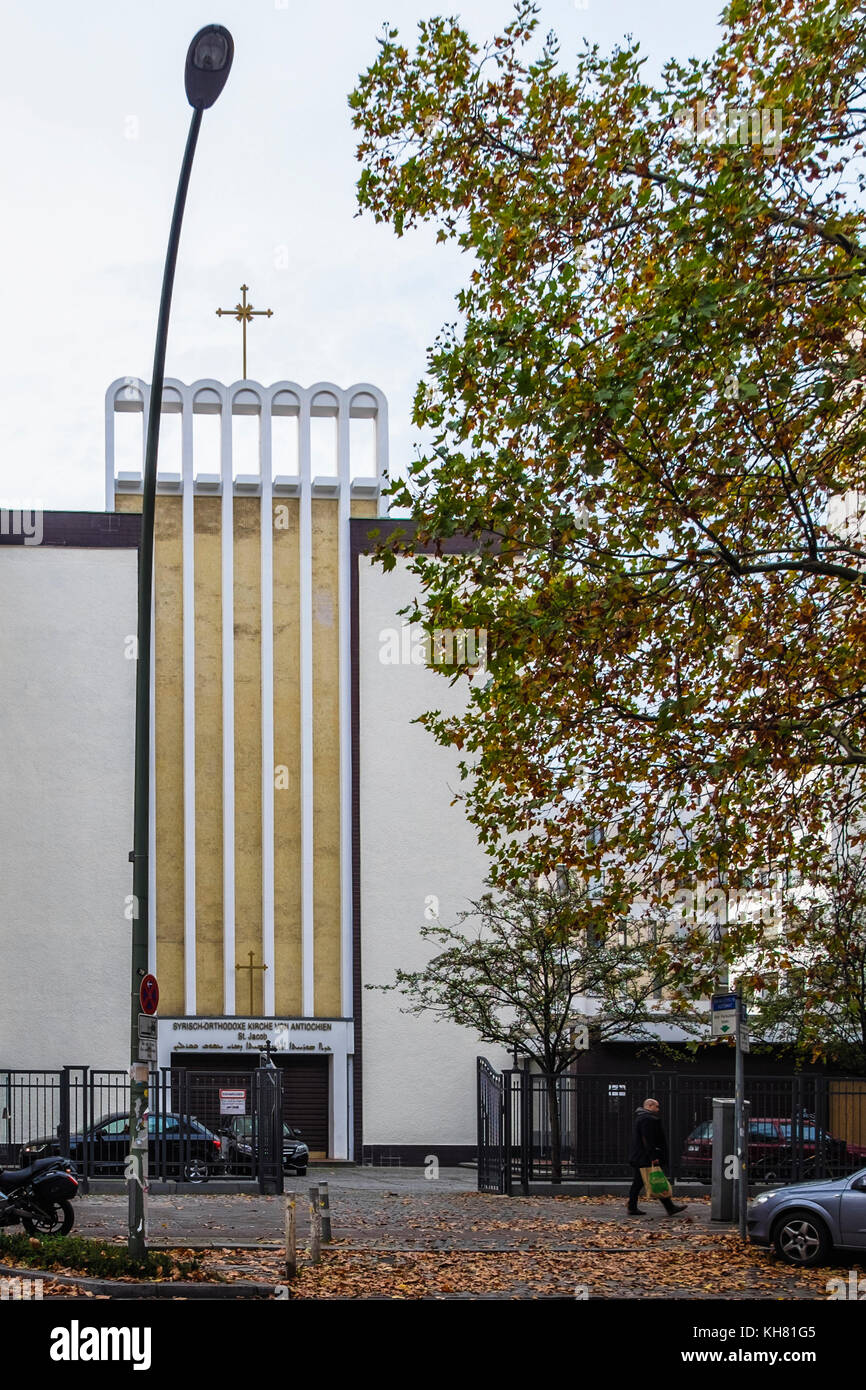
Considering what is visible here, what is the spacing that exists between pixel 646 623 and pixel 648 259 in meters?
3.10

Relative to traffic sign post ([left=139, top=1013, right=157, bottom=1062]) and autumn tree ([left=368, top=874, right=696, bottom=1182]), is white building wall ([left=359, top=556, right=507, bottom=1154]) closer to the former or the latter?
autumn tree ([left=368, top=874, right=696, bottom=1182])

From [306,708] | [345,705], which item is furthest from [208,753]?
[345,705]

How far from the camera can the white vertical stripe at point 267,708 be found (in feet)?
142

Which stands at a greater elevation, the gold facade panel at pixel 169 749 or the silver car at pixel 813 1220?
the gold facade panel at pixel 169 749

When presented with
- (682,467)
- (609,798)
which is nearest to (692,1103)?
(609,798)

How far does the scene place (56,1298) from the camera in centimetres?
1361

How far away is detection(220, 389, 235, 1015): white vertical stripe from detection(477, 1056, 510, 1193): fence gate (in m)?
13.6

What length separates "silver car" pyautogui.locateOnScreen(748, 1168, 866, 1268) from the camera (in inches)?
698

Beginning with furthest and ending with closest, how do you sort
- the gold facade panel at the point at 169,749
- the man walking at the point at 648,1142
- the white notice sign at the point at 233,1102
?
1. the gold facade panel at the point at 169,749
2. the white notice sign at the point at 233,1102
3. the man walking at the point at 648,1142

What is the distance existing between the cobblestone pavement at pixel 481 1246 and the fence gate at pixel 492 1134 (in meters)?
0.77

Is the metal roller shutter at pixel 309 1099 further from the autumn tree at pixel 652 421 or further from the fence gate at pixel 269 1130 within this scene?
the autumn tree at pixel 652 421

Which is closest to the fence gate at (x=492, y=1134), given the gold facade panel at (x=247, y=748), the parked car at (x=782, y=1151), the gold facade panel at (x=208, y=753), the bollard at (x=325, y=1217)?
the parked car at (x=782, y=1151)

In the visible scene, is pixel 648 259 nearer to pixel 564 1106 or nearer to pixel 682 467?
pixel 682 467

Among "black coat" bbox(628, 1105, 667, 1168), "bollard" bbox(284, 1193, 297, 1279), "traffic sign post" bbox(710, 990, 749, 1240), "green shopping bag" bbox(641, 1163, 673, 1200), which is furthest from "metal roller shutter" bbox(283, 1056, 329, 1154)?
"bollard" bbox(284, 1193, 297, 1279)
